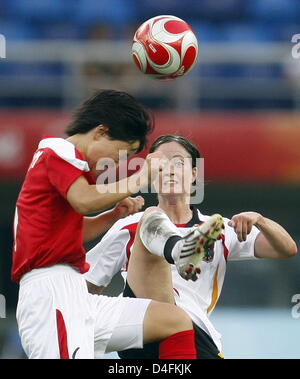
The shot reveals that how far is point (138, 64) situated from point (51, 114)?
373 cm

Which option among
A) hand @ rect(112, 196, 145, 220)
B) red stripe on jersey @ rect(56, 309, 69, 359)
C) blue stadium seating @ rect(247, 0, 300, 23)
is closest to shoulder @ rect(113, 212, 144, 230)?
hand @ rect(112, 196, 145, 220)

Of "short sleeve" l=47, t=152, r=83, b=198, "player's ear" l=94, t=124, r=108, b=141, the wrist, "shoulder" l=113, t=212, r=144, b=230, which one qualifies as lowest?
"shoulder" l=113, t=212, r=144, b=230

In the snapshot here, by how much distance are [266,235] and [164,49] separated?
1.28m

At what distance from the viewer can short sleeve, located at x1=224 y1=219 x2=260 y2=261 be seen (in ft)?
17.4

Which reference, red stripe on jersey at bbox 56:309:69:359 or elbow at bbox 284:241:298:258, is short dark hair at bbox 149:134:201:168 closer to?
elbow at bbox 284:241:298:258

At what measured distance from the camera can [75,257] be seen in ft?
15.5

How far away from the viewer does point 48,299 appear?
15.0ft

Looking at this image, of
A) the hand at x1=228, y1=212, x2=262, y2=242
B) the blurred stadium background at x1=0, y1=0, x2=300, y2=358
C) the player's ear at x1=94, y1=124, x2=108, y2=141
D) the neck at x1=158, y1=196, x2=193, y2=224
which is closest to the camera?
the hand at x1=228, y1=212, x2=262, y2=242

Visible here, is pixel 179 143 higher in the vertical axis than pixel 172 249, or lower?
higher

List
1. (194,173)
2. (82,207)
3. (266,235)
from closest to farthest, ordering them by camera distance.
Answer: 1. (82,207)
2. (266,235)
3. (194,173)

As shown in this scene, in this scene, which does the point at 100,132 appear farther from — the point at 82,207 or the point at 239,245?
the point at 239,245

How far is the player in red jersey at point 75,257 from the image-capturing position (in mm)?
4539
